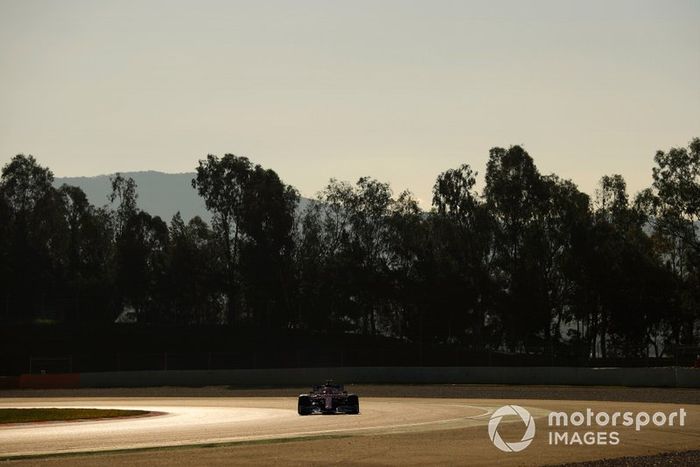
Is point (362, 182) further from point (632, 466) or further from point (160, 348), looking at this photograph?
point (632, 466)

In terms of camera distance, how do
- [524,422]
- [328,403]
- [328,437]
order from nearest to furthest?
[328,437] → [524,422] → [328,403]

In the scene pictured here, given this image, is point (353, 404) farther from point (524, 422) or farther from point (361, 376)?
point (361, 376)

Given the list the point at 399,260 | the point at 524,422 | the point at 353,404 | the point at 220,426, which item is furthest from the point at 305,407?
the point at 399,260

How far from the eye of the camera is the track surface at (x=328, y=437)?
1894 cm

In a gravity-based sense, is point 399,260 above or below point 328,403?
above

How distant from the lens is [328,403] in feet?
103

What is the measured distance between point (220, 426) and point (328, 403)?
5249 mm

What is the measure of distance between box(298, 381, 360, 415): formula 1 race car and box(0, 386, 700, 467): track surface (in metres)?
0.49

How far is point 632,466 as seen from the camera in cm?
1744

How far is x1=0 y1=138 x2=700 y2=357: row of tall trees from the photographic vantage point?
324 feet

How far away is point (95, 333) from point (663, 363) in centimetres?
5103

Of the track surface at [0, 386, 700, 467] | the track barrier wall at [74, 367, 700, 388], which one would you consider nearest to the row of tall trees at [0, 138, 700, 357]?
the track barrier wall at [74, 367, 700, 388]

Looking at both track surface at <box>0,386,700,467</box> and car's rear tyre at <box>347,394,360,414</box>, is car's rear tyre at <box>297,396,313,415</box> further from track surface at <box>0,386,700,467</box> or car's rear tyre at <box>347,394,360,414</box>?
car's rear tyre at <box>347,394,360,414</box>

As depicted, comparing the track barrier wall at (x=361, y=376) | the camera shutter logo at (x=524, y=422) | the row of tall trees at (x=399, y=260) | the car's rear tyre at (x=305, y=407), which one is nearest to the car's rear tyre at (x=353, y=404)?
the car's rear tyre at (x=305, y=407)
